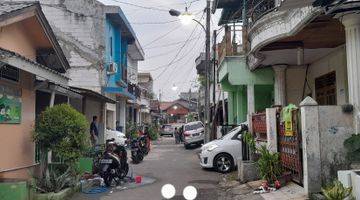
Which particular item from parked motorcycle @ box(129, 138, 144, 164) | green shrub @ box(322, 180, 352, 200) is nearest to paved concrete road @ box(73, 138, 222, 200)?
parked motorcycle @ box(129, 138, 144, 164)

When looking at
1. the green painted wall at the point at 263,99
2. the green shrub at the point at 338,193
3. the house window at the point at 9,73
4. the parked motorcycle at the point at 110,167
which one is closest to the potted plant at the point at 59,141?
the house window at the point at 9,73

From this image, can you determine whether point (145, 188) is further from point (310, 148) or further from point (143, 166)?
point (143, 166)

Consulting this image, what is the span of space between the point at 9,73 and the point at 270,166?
21.9 ft

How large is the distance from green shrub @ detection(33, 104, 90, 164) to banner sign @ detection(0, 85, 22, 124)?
583 mm

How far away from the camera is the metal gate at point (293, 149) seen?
35.2 ft

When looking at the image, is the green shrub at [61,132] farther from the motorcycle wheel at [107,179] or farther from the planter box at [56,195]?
the motorcycle wheel at [107,179]

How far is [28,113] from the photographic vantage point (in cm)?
1238

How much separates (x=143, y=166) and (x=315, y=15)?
11711mm

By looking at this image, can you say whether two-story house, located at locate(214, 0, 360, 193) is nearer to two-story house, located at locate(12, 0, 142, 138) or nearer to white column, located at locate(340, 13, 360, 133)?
white column, located at locate(340, 13, 360, 133)

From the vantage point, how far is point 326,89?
16.8 metres

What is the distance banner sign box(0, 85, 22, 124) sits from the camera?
34.5 feet

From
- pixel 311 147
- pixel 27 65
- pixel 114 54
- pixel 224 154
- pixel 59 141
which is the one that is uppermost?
pixel 114 54

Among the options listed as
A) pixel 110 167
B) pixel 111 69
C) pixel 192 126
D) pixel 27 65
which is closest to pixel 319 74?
pixel 110 167

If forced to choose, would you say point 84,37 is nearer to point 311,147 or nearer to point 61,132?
point 61,132
